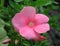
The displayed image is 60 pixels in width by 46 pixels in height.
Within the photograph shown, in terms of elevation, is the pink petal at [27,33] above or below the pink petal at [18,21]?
below

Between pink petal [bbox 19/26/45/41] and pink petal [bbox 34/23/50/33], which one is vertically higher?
pink petal [bbox 34/23/50/33]

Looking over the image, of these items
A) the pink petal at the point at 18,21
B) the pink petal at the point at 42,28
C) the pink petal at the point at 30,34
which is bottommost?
the pink petal at the point at 30,34

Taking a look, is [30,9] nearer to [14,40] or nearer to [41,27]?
[41,27]

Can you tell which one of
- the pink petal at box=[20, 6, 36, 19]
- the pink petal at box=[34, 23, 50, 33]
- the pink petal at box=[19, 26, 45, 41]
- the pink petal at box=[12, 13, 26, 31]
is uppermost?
the pink petal at box=[20, 6, 36, 19]

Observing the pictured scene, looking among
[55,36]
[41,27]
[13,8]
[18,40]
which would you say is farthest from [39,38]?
[55,36]

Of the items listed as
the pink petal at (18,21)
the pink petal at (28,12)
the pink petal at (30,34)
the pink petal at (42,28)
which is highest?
the pink petal at (28,12)

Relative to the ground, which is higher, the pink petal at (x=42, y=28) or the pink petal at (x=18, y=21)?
the pink petal at (x=18, y=21)

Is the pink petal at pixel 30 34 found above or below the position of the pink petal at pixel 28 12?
below
